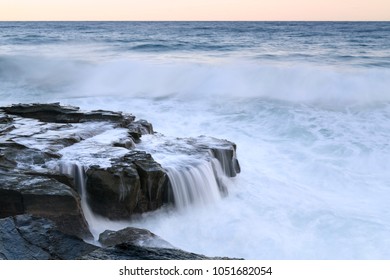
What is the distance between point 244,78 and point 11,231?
1146cm

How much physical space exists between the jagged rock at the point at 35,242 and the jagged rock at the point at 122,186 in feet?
3.77

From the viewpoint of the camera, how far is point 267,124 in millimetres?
9398

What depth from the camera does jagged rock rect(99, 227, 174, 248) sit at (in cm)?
388

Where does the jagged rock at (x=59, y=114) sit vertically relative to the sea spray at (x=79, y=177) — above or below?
above

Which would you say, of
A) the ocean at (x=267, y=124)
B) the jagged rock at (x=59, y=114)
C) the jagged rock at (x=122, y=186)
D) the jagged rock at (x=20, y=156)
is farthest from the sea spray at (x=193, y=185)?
the jagged rock at (x=59, y=114)

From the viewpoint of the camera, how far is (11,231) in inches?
135

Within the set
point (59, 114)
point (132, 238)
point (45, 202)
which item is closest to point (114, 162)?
point (45, 202)

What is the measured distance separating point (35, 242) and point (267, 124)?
6769 millimetres

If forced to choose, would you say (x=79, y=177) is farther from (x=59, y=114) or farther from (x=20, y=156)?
(x=59, y=114)

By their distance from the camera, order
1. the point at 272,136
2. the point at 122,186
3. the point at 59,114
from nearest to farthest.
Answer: the point at 122,186, the point at 59,114, the point at 272,136

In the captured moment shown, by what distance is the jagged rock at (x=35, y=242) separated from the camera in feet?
10.6

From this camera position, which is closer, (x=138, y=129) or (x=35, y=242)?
(x=35, y=242)

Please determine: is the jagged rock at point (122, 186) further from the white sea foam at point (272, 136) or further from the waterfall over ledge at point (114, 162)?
the white sea foam at point (272, 136)
